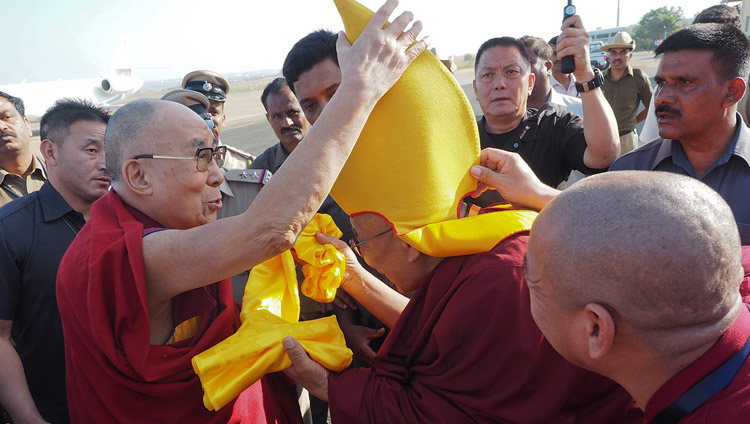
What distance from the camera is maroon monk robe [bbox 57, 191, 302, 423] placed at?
164 cm

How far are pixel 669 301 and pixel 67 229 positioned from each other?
3002 millimetres

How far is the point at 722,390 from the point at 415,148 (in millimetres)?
1102

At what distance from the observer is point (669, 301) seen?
112cm

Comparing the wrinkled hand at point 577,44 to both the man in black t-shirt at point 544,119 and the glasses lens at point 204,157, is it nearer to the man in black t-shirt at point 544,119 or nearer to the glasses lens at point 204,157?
the man in black t-shirt at point 544,119

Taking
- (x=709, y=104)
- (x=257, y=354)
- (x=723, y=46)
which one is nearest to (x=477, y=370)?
(x=257, y=354)

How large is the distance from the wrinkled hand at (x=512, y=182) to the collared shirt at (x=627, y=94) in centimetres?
582

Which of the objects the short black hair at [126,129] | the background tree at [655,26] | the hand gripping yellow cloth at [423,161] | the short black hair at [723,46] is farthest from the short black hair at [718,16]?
the background tree at [655,26]

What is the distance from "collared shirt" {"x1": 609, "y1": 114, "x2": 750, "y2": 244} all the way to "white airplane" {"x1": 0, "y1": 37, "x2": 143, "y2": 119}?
30357mm

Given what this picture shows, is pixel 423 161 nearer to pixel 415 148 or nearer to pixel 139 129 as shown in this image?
pixel 415 148

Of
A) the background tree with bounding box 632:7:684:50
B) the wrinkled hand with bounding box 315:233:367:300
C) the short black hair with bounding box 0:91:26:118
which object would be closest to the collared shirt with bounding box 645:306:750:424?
the wrinkled hand with bounding box 315:233:367:300

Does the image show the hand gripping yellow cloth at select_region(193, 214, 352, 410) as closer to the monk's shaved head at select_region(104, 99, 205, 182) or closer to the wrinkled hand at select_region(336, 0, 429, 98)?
the monk's shaved head at select_region(104, 99, 205, 182)

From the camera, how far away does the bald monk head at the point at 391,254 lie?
6.47 ft

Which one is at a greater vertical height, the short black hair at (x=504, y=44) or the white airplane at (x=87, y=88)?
the short black hair at (x=504, y=44)

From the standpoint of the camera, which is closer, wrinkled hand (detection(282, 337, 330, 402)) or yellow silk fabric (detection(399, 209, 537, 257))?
yellow silk fabric (detection(399, 209, 537, 257))
